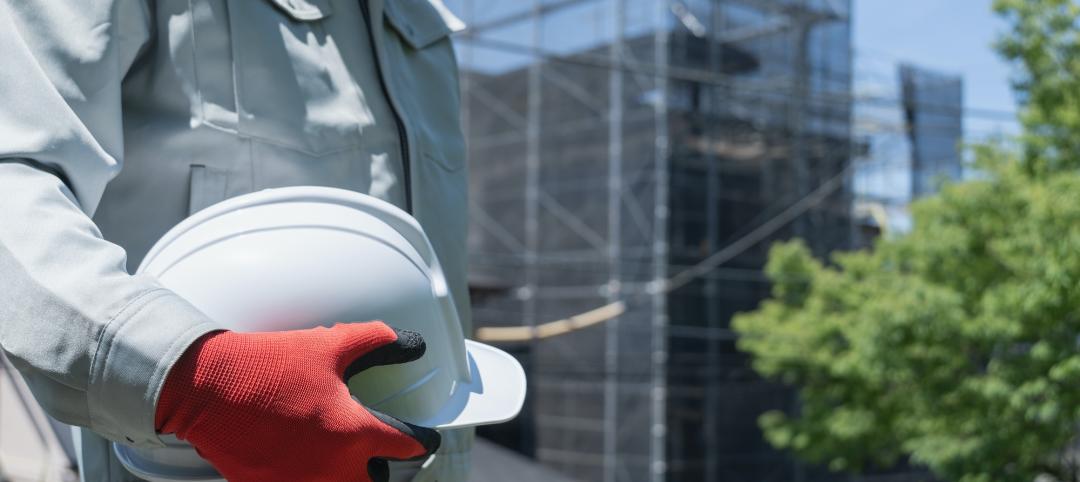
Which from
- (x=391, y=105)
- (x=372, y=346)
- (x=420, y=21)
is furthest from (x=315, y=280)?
(x=420, y=21)

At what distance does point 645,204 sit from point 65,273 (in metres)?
13.2

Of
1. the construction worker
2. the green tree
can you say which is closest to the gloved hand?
the construction worker

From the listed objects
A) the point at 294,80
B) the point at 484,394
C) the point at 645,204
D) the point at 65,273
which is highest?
the point at 294,80

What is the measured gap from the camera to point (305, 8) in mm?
1299

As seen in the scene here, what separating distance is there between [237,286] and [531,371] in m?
14.0

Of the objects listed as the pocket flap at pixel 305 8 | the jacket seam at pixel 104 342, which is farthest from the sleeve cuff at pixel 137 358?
the pocket flap at pixel 305 8

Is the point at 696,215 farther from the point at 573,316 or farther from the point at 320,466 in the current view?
the point at 320,466

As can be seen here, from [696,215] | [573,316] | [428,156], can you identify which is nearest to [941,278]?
[696,215]

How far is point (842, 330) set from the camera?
38.3 feet

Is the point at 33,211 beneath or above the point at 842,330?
above

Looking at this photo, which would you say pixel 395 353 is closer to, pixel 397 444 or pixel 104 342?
pixel 397 444

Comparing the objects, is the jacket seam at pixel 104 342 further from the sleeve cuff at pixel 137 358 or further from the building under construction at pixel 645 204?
the building under construction at pixel 645 204

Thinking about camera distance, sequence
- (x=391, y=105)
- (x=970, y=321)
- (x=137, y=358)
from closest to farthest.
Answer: (x=137, y=358)
(x=391, y=105)
(x=970, y=321)

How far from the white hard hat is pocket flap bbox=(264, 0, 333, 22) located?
0.78 ft
